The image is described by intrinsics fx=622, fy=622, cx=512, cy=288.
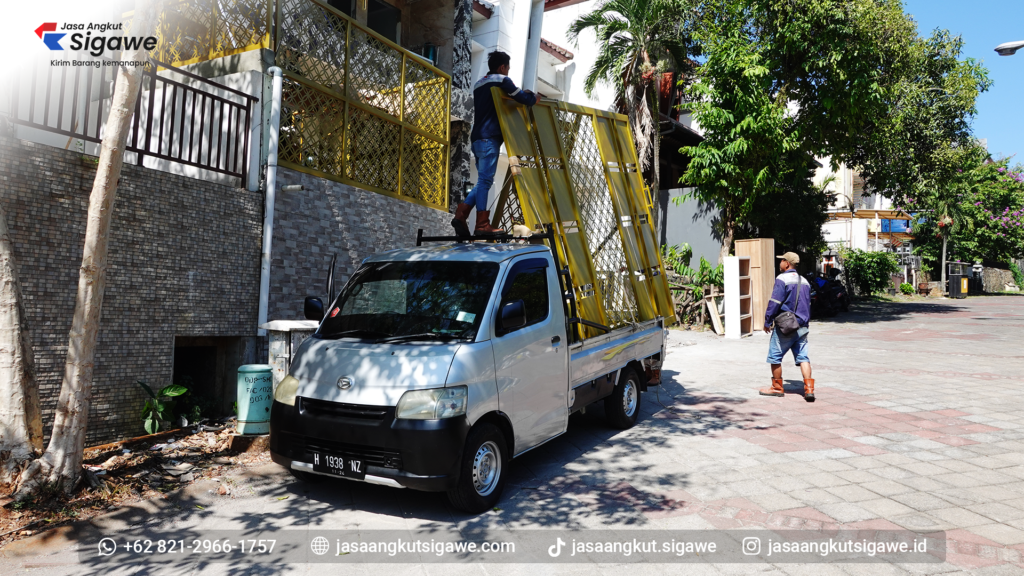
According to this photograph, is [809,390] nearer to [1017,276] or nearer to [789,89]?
[789,89]

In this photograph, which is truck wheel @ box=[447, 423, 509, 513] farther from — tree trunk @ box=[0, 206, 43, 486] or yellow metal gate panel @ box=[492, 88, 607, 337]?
tree trunk @ box=[0, 206, 43, 486]

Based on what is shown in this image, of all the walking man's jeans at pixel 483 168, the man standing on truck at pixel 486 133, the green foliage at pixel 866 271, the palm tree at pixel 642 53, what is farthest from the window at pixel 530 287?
the green foliage at pixel 866 271

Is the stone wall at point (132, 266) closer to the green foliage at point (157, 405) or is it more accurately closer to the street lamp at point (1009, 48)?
the green foliage at point (157, 405)

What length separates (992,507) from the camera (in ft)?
15.4

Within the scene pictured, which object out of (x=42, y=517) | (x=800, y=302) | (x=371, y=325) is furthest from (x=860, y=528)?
(x=42, y=517)

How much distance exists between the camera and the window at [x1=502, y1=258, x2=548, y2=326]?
206 inches

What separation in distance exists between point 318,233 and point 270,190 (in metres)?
0.98

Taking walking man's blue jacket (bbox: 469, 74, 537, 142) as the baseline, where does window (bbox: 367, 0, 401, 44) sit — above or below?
above

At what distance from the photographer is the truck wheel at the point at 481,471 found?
437cm

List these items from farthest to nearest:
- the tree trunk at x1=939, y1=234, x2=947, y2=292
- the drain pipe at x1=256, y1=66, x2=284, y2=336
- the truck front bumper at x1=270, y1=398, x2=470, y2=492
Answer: the tree trunk at x1=939, y1=234, x2=947, y2=292
the drain pipe at x1=256, y1=66, x2=284, y2=336
the truck front bumper at x1=270, y1=398, x2=470, y2=492

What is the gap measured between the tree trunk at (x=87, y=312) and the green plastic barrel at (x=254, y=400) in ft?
4.67

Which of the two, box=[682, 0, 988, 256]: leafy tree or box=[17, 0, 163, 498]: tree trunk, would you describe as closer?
box=[17, 0, 163, 498]: tree trunk

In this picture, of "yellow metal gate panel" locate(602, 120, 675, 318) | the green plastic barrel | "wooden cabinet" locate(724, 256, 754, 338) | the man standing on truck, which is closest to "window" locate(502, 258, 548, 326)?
the man standing on truck

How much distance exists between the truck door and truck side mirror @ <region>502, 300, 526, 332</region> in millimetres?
75
